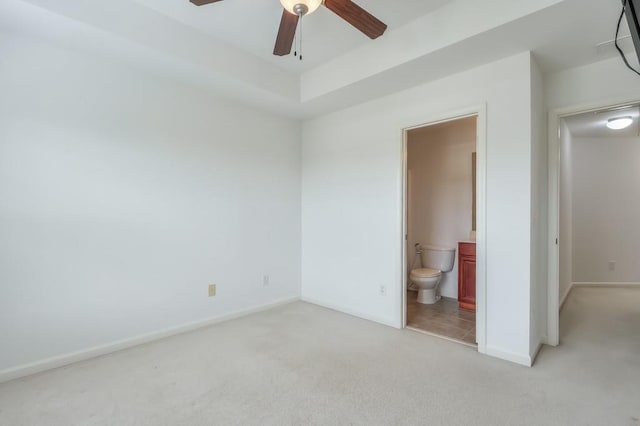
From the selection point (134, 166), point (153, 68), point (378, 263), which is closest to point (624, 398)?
point (378, 263)

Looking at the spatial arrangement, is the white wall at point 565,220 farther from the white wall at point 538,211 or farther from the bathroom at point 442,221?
the white wall at point 538,211

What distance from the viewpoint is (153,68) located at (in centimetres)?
259

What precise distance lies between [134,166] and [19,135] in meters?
0.72

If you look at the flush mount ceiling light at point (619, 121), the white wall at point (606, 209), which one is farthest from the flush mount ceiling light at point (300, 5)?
the white wall at point (606, 209)

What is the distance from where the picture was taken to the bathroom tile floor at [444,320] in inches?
113

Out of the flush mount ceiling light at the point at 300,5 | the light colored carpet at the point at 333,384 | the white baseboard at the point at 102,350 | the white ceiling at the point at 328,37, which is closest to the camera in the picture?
the flush mount ceiling light at the point at 300,5

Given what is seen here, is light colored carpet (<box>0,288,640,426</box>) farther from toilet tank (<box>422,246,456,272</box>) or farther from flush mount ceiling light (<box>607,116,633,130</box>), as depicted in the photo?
flush mount ceiling light (<box>607,116,633,130</box>)

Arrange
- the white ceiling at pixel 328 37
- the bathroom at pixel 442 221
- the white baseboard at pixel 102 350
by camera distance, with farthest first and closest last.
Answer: the bathroom at pixel 442 221 < the white baseboard at pixel 102 350 < the white ceiling at pixel 328 37

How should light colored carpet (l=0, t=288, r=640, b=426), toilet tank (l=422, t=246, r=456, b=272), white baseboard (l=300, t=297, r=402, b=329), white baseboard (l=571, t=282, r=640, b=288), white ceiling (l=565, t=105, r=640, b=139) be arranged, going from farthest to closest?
white baseboard (l=571, t=282, r=640, b=288)
toilet tank (l=422, t=246, r=456, b=272)
white ceiling (l=565, t=105, r=640, b=139)
white baseboard (l=300, t=297, r=402, b=329)
light colored carpet (l=0, t=288, r=640, b=426)

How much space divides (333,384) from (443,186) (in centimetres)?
315

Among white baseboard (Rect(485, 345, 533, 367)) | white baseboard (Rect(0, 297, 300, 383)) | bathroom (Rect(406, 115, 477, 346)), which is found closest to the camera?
white baseboard (Rect(0, 297, 300, 383))

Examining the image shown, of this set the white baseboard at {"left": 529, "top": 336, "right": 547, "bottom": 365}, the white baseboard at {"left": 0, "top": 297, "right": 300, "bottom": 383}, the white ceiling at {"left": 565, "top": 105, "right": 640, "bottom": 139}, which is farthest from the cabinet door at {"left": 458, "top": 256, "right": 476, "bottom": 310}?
the white baseboard at {"left": 0, "top": 297, "right": 300, "bottom": 383}

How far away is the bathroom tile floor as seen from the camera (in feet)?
9.46

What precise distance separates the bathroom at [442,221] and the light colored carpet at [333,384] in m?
1.00
